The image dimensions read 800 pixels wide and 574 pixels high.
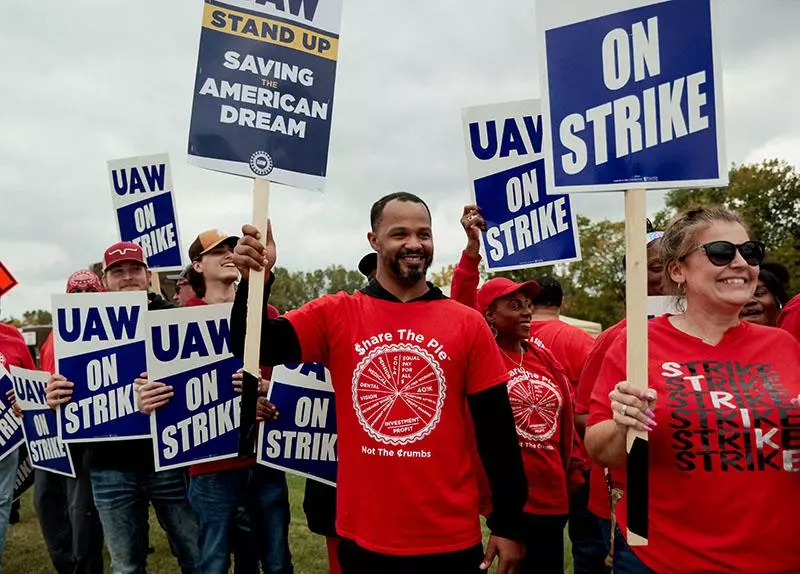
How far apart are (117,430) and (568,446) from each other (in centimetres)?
262

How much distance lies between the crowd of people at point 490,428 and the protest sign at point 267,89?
1.33ft

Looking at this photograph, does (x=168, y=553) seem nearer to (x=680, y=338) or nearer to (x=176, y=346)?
(x=176, y=346)

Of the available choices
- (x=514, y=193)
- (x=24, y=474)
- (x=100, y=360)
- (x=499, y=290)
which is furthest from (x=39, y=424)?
(x=514, y=193)

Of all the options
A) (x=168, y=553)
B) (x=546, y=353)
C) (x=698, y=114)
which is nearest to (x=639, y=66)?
(x=698, y=114)

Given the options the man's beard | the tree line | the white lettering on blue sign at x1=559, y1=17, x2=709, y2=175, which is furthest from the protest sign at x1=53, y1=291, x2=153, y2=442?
the tree line

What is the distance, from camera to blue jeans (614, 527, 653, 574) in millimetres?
2248

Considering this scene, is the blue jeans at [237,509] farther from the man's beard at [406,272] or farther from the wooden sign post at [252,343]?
the man's beard at [406,272]

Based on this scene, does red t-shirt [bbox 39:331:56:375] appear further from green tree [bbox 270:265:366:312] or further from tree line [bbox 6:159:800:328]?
green tree [bbox 270:265:366:312]

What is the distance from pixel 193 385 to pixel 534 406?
1.92 meters

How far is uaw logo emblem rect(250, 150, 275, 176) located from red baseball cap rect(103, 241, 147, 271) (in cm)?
194

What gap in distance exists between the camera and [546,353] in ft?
12.5

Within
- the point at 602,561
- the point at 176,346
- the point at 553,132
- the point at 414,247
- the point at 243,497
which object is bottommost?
the point at 602,561

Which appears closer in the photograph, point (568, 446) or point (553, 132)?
point (553, 132)

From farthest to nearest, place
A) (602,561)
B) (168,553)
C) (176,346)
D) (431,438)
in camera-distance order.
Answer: (168,553), (602,561), (176,346), (431,438)
